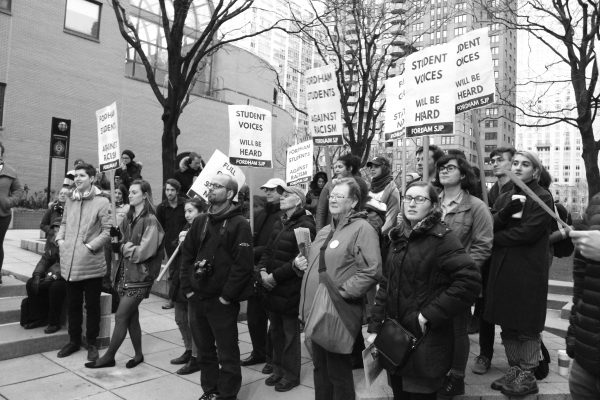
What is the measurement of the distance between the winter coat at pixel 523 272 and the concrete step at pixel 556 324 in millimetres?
3482

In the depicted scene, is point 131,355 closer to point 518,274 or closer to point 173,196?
point 173,196

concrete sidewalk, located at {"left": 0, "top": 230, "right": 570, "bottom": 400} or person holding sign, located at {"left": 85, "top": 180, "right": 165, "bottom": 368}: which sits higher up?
person holding sign, located at {"left": 85, "top": 180, "right": 165, "bottom": 368}

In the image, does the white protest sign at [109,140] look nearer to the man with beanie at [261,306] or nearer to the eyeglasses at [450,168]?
the man with beanie at [261,306]

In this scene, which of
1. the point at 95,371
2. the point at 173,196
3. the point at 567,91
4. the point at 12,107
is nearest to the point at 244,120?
the point at 173,196

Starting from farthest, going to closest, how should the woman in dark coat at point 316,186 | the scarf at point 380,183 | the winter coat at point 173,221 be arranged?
the woman in dark coat at point 316,186 < the winter coat at point 173,221 < the scarf at point 380,183

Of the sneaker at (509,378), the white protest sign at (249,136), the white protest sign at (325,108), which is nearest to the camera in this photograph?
the sneaker at (509,378)

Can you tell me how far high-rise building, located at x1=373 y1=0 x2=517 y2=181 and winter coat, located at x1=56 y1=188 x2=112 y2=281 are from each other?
4543mm

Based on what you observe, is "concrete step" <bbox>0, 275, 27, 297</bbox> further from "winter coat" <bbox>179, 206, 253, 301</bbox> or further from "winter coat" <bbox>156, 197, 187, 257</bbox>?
"winter coat" <bbox>179, 206, 253, 301</bbox>

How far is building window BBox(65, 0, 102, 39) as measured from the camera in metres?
24.1

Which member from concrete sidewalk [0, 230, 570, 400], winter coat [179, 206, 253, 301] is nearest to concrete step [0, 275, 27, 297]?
concrete sidewalk [0, 230, 570, 400]

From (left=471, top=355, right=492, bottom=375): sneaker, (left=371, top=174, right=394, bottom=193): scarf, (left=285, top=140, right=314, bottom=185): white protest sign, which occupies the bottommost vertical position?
(left=471, top=355, right=492, bottom=375): sneaker

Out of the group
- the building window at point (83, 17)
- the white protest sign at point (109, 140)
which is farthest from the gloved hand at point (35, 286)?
the building window at point (83, 17)

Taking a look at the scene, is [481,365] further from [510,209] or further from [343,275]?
[343,275]

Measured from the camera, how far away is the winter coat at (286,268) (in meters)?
4.82
